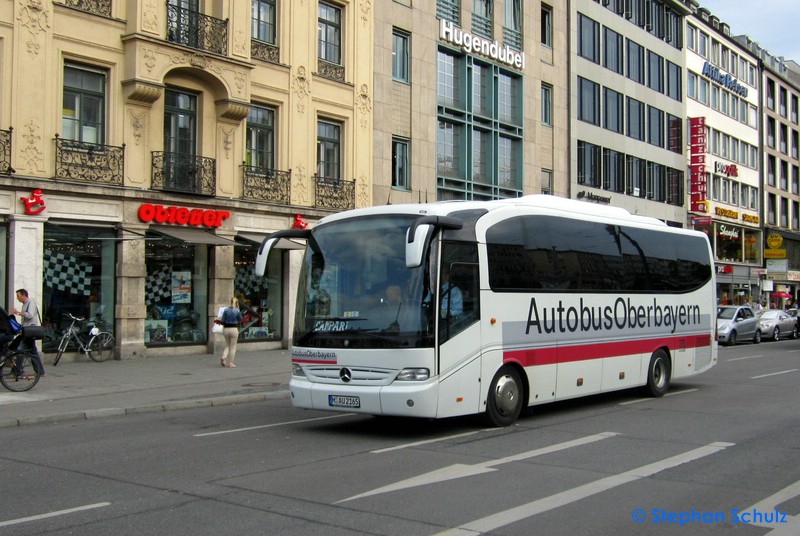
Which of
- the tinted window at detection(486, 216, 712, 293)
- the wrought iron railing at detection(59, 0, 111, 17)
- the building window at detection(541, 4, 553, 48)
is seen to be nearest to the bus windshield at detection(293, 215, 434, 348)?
the tinted window at detection(486, 216, 712, 293)

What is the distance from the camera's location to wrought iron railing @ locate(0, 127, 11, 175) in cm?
1962

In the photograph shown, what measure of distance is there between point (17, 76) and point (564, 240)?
543 inches

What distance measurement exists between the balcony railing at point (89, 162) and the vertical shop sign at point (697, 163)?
39968 millimetres

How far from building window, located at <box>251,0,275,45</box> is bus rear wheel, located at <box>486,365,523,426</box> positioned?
56.2 ft

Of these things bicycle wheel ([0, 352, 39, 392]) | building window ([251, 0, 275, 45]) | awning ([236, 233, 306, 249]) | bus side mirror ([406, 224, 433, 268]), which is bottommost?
bicycle wheel ([0, 352, 39, 392])

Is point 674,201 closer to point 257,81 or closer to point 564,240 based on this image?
point 257,81

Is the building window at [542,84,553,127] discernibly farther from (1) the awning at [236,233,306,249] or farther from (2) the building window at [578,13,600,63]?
(1) the awning at [236,233,306,249]

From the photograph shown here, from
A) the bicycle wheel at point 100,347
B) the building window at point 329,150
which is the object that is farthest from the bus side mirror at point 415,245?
the building window at point 329,150

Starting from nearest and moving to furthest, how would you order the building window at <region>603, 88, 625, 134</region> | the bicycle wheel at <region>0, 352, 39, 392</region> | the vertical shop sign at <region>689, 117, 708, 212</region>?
the bicycle wheel at <region>0, 352, 39, 392</region>
the building window at <region>603, 88, 625, 134</region>
the vertical shop sign at <region>689, 117, 708, 212</region>

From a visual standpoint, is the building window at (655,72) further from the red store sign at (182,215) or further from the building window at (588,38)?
the red store sign at (182,215)

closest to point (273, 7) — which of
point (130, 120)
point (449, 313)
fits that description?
point (130, 120)

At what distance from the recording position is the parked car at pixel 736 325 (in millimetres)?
34594

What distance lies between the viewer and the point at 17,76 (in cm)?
1989

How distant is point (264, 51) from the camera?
26047mm
